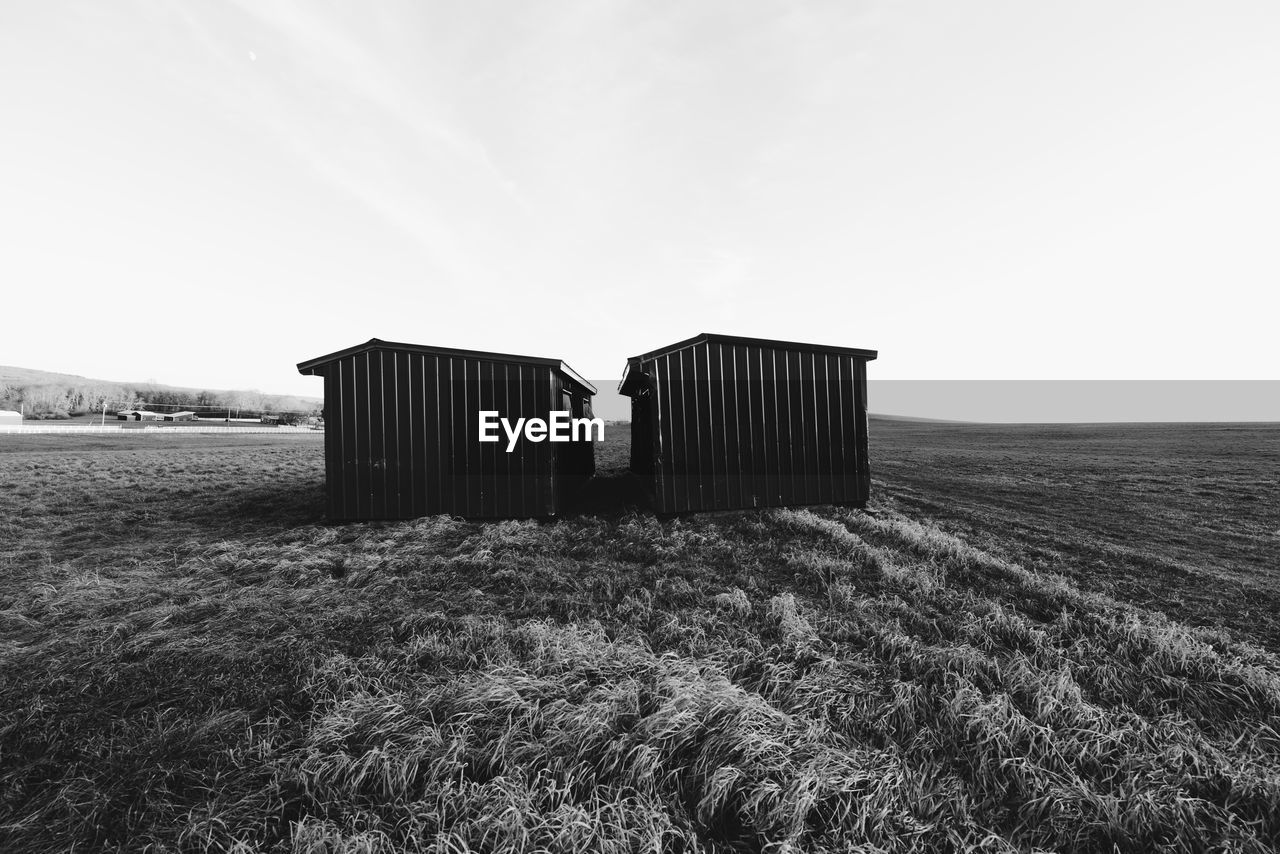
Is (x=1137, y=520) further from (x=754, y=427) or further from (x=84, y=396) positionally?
(x=84, y=396)

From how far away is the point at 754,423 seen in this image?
424 inches

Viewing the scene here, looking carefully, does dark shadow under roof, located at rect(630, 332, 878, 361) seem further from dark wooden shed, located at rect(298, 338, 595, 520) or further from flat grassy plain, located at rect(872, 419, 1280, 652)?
flat grassy plain, located at rect(872, 419, 1280, 652)

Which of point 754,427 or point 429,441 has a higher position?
point 754,427

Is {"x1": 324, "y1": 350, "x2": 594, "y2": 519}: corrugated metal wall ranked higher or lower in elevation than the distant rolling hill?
lower

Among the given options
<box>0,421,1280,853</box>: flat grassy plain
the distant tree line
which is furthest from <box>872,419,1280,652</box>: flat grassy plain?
the distant tree line

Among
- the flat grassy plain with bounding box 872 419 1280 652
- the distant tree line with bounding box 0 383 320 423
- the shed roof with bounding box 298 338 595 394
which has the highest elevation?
Answer: the distant tree line with bounding box 0 383 320 423

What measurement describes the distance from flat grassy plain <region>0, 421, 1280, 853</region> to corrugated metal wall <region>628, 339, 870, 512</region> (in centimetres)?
256

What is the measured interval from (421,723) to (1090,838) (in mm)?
4142

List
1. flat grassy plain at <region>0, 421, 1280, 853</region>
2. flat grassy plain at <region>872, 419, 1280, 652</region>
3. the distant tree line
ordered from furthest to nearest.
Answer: the distant tree line, flat grassy plain at <region>872, 419, 1280, 652</region>, flat grassy plain at <region>0, 421, 1280, 853</region>

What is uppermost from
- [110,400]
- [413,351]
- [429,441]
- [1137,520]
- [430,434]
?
[110,400]

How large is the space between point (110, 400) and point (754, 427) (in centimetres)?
13594

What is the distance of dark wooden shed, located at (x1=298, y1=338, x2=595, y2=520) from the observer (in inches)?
384

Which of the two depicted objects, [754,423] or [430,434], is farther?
[754,423]

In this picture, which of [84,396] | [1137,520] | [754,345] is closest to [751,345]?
[754,345]
